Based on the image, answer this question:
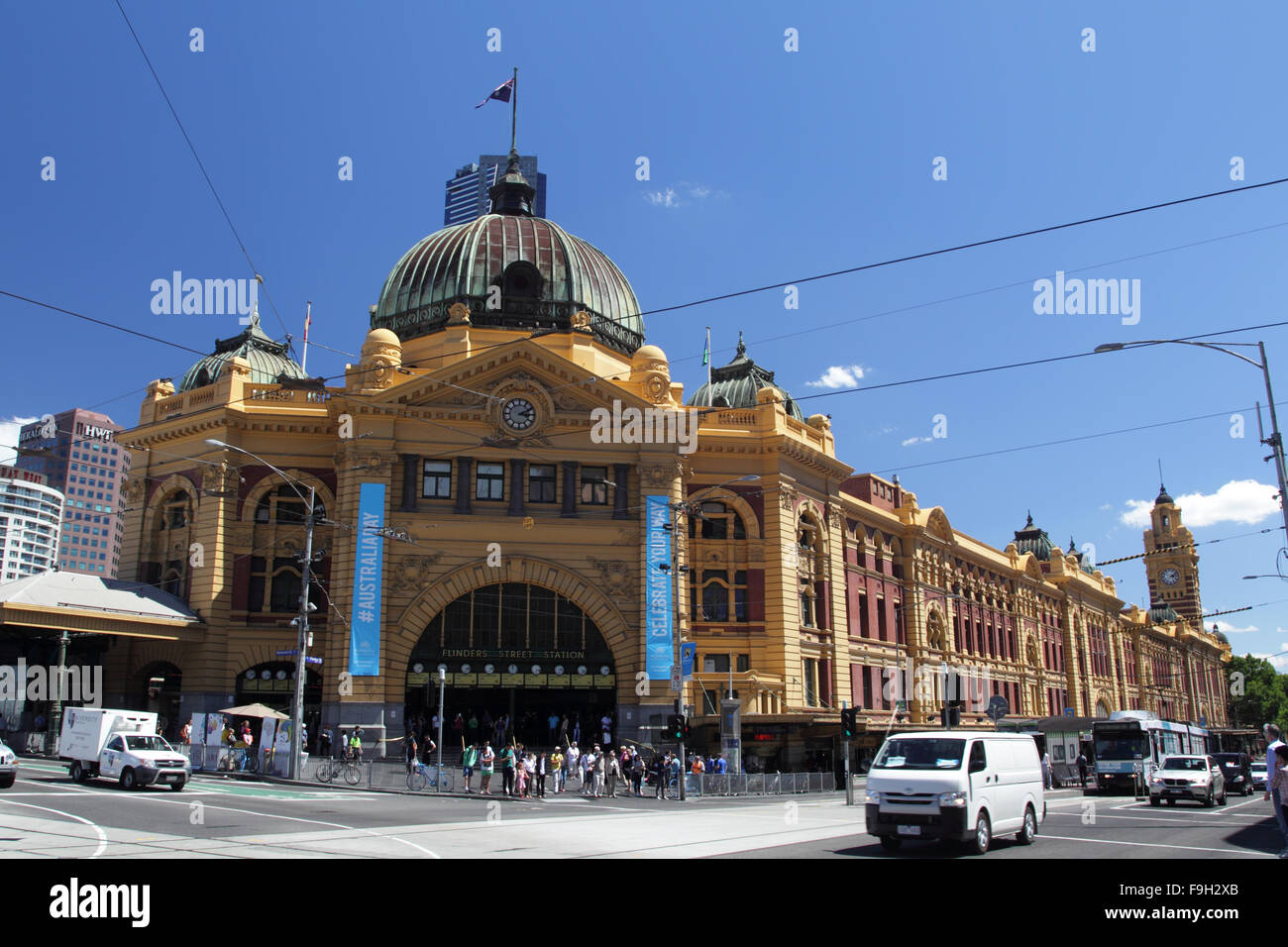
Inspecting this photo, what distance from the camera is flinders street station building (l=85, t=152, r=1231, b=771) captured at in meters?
46.3

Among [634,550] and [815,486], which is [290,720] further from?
[815,486]

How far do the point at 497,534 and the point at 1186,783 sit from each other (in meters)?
28.8

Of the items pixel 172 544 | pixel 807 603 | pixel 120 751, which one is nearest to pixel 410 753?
pixel 120 751

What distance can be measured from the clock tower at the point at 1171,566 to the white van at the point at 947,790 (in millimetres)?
162844

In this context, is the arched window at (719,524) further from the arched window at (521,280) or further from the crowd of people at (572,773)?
the arched window at (521,280)

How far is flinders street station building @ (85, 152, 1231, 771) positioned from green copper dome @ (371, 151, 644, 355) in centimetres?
17

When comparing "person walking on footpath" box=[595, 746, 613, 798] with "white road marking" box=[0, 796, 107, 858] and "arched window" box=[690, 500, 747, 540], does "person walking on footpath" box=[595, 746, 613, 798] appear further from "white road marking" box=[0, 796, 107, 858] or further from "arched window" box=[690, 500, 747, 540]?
"white road marking" box=[0, 796, 107, 858]

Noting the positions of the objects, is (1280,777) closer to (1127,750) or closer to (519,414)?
(1127,750)

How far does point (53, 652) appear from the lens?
4722 centimetres

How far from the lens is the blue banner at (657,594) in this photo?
46531 mm

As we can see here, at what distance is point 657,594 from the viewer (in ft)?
156

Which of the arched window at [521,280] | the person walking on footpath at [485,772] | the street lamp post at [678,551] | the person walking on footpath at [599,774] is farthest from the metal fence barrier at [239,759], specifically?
the arched window at [521,280]

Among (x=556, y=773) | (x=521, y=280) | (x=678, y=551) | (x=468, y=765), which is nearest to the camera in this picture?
(x=468, y=765)
